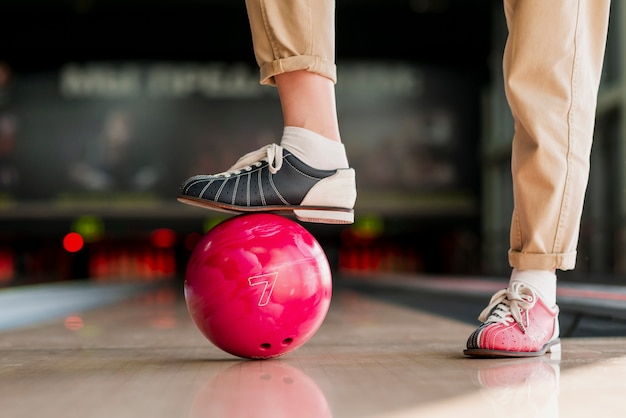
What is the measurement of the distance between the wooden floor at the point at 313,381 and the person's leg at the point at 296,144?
351 mm

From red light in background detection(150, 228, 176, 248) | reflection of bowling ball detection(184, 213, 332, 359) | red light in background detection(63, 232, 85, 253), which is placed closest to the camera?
reflection of bowling ball detection(184, 213, 332, 359)

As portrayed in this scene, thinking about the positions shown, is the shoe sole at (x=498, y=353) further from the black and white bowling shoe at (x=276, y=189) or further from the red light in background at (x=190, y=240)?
the red light in background at (x=190, y=240)

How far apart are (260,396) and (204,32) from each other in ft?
38.4

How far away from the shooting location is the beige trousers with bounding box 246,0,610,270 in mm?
1664

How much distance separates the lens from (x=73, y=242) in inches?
533

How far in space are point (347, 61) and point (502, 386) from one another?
1167cm

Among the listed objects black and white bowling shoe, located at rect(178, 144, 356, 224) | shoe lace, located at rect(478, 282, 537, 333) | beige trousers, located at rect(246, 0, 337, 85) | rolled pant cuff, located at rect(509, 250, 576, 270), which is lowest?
shoe lace, located at rect(478, 282, 537, 333)

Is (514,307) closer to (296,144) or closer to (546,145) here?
(546,145)

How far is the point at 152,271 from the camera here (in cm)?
1444

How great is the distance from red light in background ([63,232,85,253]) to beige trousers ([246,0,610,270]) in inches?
490

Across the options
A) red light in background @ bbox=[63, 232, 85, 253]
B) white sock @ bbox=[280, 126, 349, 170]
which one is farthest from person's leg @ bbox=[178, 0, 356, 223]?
red light in background @ bbox=[63, 232, 85, 253]

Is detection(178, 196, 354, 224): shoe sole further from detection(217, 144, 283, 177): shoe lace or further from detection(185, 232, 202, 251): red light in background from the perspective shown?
detection(185, 232, 202, 251): red light in background

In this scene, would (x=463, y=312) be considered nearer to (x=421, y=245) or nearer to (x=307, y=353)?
(x=307, y=353)

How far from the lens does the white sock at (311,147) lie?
66.2 inches
